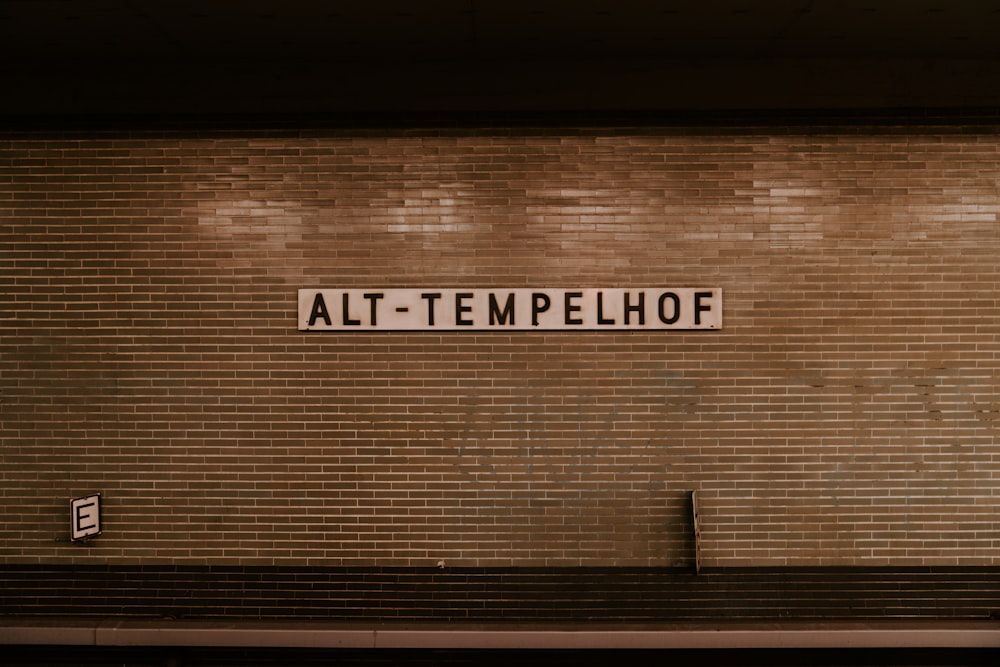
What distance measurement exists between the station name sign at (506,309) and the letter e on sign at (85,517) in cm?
196

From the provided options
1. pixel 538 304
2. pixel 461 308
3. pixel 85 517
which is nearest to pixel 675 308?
pixel 538 304

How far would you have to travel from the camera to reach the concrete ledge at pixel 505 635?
4199 millimetres

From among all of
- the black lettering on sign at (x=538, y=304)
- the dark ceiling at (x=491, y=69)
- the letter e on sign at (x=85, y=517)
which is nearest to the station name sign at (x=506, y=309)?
the black lettering on sign at (x=538, y=304)

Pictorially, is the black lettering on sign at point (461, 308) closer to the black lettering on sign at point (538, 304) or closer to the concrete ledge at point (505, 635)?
the black lettering on sign at point (538, 304)

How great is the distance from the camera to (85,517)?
429 centimetres

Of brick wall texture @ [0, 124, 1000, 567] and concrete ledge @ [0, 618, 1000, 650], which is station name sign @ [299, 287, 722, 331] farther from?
concrete ledge @ [0, 618, 1000, 650]

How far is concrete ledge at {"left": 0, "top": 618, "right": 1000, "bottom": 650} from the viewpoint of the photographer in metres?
4.20

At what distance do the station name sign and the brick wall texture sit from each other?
96 mm

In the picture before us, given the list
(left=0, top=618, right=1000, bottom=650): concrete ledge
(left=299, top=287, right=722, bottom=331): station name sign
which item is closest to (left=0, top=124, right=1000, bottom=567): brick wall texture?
(left=299, top=287, right=722, bottom=331): station name sign

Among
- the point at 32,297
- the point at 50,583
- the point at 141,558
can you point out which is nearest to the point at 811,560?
the point at 141,558

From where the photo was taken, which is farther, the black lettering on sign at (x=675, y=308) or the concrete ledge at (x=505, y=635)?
the black lettering on sign at (x=675, y=308)

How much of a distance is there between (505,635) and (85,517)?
3.10 metres

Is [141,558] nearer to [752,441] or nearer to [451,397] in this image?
[451,397]

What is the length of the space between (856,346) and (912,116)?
1.71m
